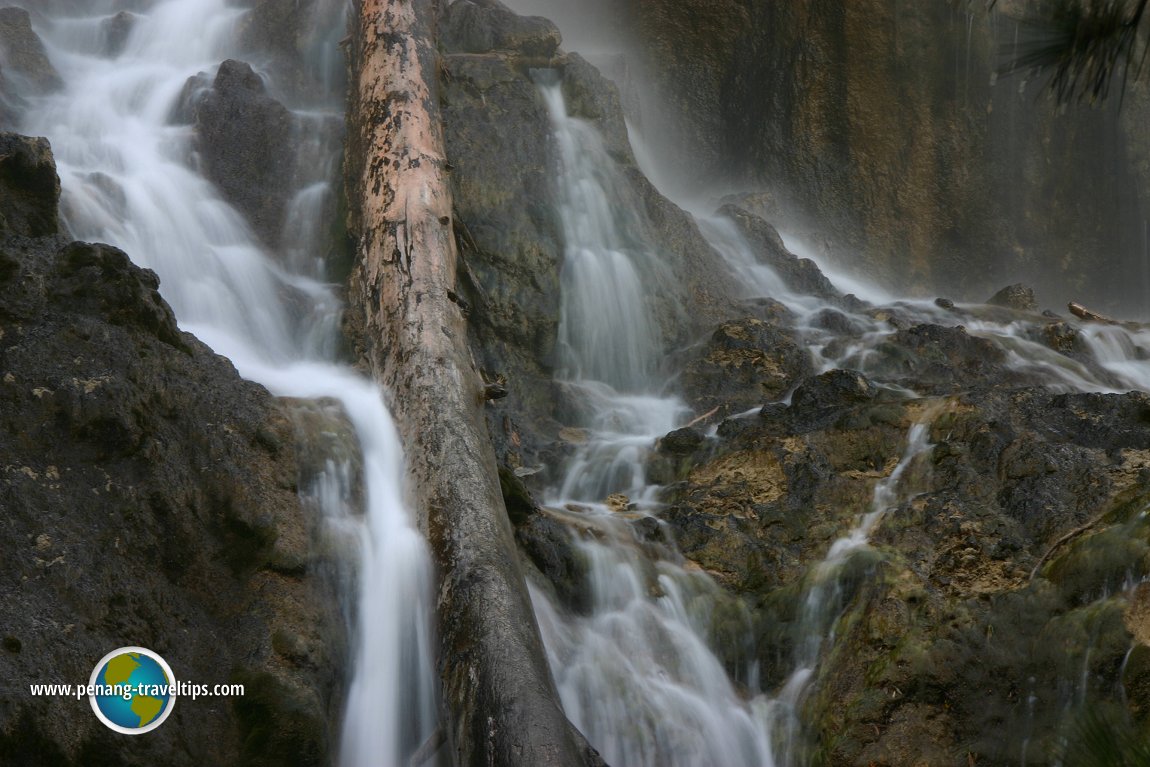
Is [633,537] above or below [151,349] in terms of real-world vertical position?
below

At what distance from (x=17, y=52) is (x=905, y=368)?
8.81 m

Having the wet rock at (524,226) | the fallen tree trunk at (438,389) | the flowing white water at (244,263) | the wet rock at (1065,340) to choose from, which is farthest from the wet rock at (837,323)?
the flowing white water at (244,263)

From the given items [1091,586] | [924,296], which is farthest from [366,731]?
[924,296]

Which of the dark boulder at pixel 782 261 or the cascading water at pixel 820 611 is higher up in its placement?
the dark boulder at pixel 782 261

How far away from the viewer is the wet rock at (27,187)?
14.8 feet

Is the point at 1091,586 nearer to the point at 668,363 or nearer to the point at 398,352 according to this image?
the point at 398,352

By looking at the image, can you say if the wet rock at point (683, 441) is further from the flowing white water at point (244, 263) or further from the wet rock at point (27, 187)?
the wet rock at point (27, 187)

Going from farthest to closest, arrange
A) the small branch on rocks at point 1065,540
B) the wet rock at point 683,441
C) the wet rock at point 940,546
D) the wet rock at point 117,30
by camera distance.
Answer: the wet rock at point 117,30, the wet rock at point 683,441, the small branch on rocks at point 1065,540, the wet rock at point 940,546

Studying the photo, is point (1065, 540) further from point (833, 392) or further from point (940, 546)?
point (833, 392)

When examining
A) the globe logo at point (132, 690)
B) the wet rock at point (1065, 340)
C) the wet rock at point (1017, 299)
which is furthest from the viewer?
the wet rock at point (1017, 299)

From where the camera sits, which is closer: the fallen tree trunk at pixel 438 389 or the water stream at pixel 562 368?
the fallen tree trunk at pixel 438 389

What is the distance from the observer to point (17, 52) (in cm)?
938

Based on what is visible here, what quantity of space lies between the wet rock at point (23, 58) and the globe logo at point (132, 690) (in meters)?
7.43

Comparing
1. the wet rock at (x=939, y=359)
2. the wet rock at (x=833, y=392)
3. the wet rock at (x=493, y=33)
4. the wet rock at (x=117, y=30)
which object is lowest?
the wet rock at (x=833, y=392)
